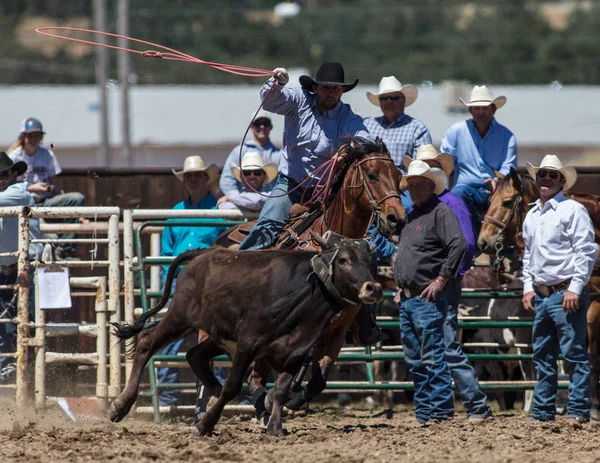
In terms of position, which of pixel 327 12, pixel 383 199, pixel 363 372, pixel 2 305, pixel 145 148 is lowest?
pixel 363 372

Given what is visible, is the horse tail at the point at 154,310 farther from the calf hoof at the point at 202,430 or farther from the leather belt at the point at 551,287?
the leather belt at the point at 551,287

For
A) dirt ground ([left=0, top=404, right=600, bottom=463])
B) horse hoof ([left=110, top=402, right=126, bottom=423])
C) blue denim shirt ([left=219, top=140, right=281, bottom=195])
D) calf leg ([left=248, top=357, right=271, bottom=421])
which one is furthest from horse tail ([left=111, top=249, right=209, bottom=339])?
blue denim shirt ([left=219, top=140, right=281, bottom=195])

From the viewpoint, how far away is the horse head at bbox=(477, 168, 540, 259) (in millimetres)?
9367

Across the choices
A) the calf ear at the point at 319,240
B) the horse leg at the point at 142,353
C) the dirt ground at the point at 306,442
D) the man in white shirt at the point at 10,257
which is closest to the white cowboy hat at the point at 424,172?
the calf ear at the point at 319,240

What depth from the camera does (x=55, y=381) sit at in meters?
9.45

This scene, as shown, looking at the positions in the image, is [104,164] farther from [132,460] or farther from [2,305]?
[132,460]

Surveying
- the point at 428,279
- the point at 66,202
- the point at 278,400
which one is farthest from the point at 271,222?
the point at 66,202

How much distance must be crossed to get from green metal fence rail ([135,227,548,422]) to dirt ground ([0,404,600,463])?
0.60 m

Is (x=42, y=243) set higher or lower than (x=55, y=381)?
higher

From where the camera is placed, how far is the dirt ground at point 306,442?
6.64 meters

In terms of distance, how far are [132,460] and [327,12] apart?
173ft

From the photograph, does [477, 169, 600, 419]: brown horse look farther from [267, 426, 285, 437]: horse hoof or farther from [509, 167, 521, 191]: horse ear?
[267, 426, 285, 437]: horse hoof

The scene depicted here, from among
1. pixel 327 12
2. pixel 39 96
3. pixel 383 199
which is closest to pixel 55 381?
pixel 383 199

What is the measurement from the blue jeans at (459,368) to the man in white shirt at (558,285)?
19.1 inches
